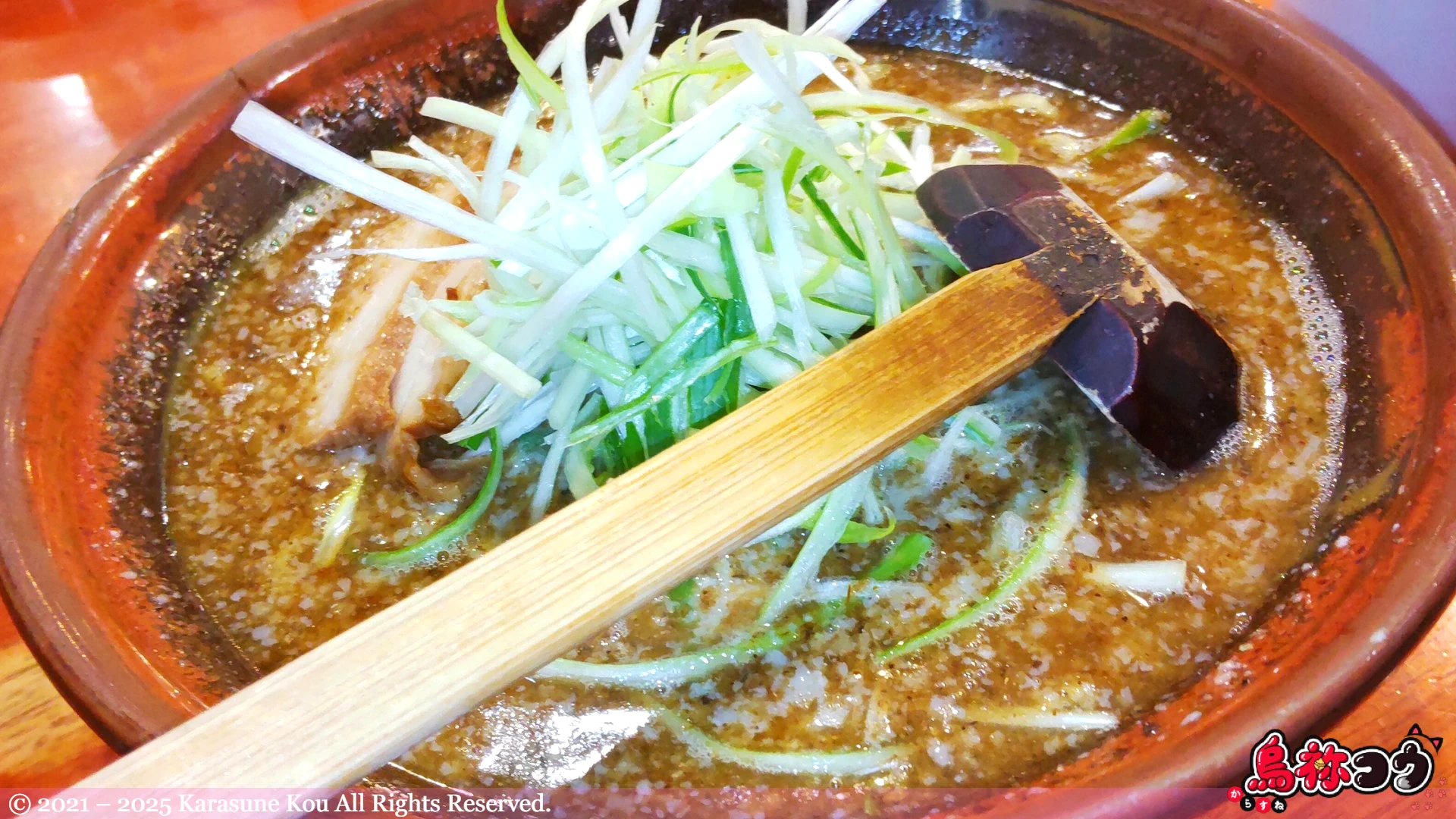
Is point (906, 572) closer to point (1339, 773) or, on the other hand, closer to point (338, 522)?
point (1339, 773)

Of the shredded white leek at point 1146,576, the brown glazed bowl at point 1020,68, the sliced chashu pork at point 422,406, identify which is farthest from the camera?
the sliced chashu pork at point 422,406

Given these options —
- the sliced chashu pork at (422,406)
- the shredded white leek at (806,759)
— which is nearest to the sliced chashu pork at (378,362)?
the sliced chashu pork at (422,406)

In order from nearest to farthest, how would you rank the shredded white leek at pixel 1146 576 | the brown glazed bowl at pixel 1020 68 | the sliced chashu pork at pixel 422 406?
the brown glazed bowl at pixel 1020 68
the shredded white leek at pixel 1146 576
the sliced chashu pork at pixel 422 406

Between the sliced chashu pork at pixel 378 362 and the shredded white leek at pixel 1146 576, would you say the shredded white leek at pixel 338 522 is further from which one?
the shredded white leek at pixel 1146 576

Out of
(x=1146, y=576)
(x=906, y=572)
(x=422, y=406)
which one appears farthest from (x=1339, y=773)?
(x=422, y=406)

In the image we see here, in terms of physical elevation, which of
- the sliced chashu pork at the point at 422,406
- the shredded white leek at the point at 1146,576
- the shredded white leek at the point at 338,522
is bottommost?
the shredded white leek at the point at 1146,576

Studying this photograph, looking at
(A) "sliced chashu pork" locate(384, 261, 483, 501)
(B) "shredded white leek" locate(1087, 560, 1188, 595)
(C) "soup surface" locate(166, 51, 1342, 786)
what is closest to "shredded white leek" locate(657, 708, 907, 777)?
(C) "soup surface" locate(166, 51, 1342, 786)

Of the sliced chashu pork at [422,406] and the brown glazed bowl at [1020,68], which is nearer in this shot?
the brown glazed bowl at [1020,68]
